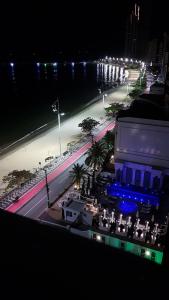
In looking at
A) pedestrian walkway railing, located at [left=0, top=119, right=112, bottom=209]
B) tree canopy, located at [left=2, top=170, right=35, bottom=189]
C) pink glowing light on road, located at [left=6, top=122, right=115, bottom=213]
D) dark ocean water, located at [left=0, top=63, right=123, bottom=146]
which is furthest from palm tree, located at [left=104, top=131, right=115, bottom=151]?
dark ocean water, located at [left=0, top=63, right=123, bottom=146]

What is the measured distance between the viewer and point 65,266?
376 centimetres

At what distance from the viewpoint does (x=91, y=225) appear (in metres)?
34.3

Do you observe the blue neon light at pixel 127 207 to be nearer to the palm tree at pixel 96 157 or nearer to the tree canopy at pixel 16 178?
the palm tree at pixel 96 157

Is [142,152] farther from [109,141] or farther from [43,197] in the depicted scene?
[43,197]

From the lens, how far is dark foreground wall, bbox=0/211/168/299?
345 cm

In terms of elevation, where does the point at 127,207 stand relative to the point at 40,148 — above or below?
below

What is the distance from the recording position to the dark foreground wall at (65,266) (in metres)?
3.45

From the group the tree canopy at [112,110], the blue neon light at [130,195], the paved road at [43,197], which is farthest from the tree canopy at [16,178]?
the tree canopy at [112,110]

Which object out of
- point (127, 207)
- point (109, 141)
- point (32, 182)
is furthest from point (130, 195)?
point (32, 182)

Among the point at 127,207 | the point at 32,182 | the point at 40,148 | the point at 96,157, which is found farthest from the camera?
the point at 40,148

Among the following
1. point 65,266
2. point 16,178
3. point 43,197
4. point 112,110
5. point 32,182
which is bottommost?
point 43,197

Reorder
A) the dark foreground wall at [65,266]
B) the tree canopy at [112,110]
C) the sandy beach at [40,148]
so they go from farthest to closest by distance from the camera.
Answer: the tree canopy at [112,110]
the sandy beach at [40,148]
the dark foreground wall at [65,266]

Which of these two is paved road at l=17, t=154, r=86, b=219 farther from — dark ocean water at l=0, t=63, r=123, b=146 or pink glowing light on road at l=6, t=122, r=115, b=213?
dark ocean water at l=0, t=63, r=123, b=146

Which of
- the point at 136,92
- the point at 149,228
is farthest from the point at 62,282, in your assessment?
the point at 136,92
